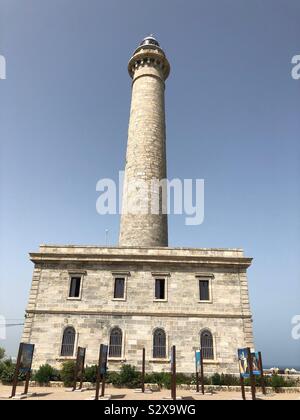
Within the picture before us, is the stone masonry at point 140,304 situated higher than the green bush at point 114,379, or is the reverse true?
the stone masonry at point 140,304

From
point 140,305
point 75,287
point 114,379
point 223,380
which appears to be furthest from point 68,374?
point 223,380

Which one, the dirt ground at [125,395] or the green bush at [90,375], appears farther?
→ the green bush at [90,375]

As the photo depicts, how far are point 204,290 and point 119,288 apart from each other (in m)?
5.01

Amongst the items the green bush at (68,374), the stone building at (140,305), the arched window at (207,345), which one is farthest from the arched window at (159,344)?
the green bush at (68,374)

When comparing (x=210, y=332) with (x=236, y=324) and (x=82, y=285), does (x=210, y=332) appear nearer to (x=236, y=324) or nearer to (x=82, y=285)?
(x=236, y=324)

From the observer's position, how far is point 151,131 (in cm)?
2553

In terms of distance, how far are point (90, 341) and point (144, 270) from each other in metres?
4.91

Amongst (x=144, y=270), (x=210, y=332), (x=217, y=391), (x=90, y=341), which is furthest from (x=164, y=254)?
(x=217, y=391)

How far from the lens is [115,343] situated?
709 inches

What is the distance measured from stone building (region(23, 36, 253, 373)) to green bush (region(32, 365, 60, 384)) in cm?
103

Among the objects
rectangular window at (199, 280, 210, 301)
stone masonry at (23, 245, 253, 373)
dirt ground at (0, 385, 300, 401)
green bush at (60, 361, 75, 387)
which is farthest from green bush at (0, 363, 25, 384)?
rectangular window at (199, 280, 210, 301)

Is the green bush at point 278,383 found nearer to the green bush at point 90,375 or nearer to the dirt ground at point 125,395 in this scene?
the dirt ground at point 125,395

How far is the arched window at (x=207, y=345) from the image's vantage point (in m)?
17.9

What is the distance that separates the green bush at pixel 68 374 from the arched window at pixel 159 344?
4370mm
